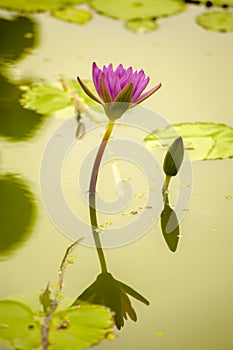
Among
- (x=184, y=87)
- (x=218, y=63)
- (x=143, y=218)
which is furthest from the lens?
(x=218, y=63)

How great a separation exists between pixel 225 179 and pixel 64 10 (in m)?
0.94

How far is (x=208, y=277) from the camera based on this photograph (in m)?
1.01

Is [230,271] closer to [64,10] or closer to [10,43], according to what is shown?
[10,43]

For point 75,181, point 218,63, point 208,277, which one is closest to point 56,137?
point 75,181

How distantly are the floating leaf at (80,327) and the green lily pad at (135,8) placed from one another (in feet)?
3.89

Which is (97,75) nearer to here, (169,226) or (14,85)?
(169,226)

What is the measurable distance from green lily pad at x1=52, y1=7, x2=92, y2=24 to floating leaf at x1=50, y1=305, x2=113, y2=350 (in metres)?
1.14

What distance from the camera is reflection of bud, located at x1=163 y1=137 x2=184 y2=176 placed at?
1131 millimetres

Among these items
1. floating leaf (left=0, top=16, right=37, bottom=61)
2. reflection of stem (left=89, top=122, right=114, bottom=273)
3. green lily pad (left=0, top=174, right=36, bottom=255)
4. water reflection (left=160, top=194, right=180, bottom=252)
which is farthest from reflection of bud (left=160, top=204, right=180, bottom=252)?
floating leaf (left=0, top=16, right=37, bottom=61)

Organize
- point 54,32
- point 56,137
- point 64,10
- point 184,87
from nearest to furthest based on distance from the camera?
point 56,137, point 184,87, point 54,32, point 64,10

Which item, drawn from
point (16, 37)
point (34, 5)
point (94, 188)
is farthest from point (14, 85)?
point (34, 5)

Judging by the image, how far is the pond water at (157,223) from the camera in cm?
Result: 93

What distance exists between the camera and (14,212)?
109 centimetres

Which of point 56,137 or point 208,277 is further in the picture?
point 56,137
